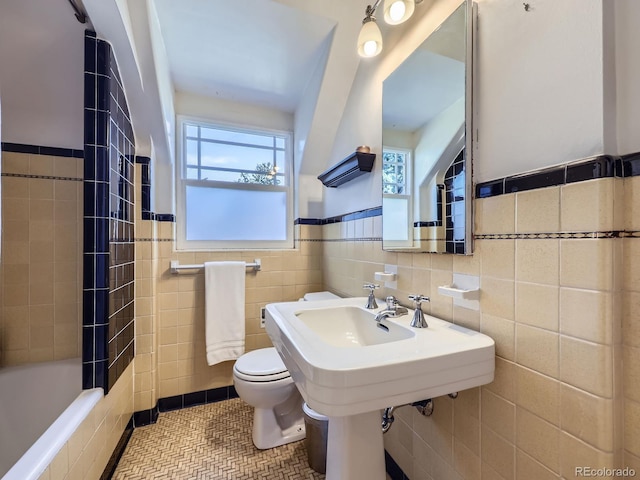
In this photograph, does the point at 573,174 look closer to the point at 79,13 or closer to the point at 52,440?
the point at 52,440

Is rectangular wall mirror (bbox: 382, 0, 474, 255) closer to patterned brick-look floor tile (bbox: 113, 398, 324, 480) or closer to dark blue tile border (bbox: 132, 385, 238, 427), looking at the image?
patterned brick-look floor tile (bbox: 113, 398, 324, 480)

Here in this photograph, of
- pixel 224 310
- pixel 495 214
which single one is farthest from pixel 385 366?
pixel 224 310

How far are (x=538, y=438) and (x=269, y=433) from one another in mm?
1318

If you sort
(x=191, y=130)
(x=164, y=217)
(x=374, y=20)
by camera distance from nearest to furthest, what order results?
(x=374, y=20) → (x=164, y=217) → (x=191, y=130)

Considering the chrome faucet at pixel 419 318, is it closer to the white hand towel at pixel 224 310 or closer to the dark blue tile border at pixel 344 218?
the dark blue tile border at pixel 344 218

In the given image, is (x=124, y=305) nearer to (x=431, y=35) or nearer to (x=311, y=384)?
(x=311, y=384)

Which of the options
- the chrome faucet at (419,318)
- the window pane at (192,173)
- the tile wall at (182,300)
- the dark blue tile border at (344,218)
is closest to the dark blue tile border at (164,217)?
the tile wall at (182,300)

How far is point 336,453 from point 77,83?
2122 millimetres

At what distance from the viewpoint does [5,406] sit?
1.44 metres

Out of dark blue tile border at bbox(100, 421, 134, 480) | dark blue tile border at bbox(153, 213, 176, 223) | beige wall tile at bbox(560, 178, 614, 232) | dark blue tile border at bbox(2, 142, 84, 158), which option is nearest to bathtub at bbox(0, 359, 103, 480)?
dark blue tile border at bbox(100, 421, 134, 480)

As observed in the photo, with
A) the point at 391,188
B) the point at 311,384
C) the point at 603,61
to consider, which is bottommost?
the point at 311,384

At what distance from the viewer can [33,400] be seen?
4.84 feet

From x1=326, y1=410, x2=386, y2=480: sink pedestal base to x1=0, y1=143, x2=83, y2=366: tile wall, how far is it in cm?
155

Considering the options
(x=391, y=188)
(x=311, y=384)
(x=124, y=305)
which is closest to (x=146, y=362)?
(x=124, y=305)
